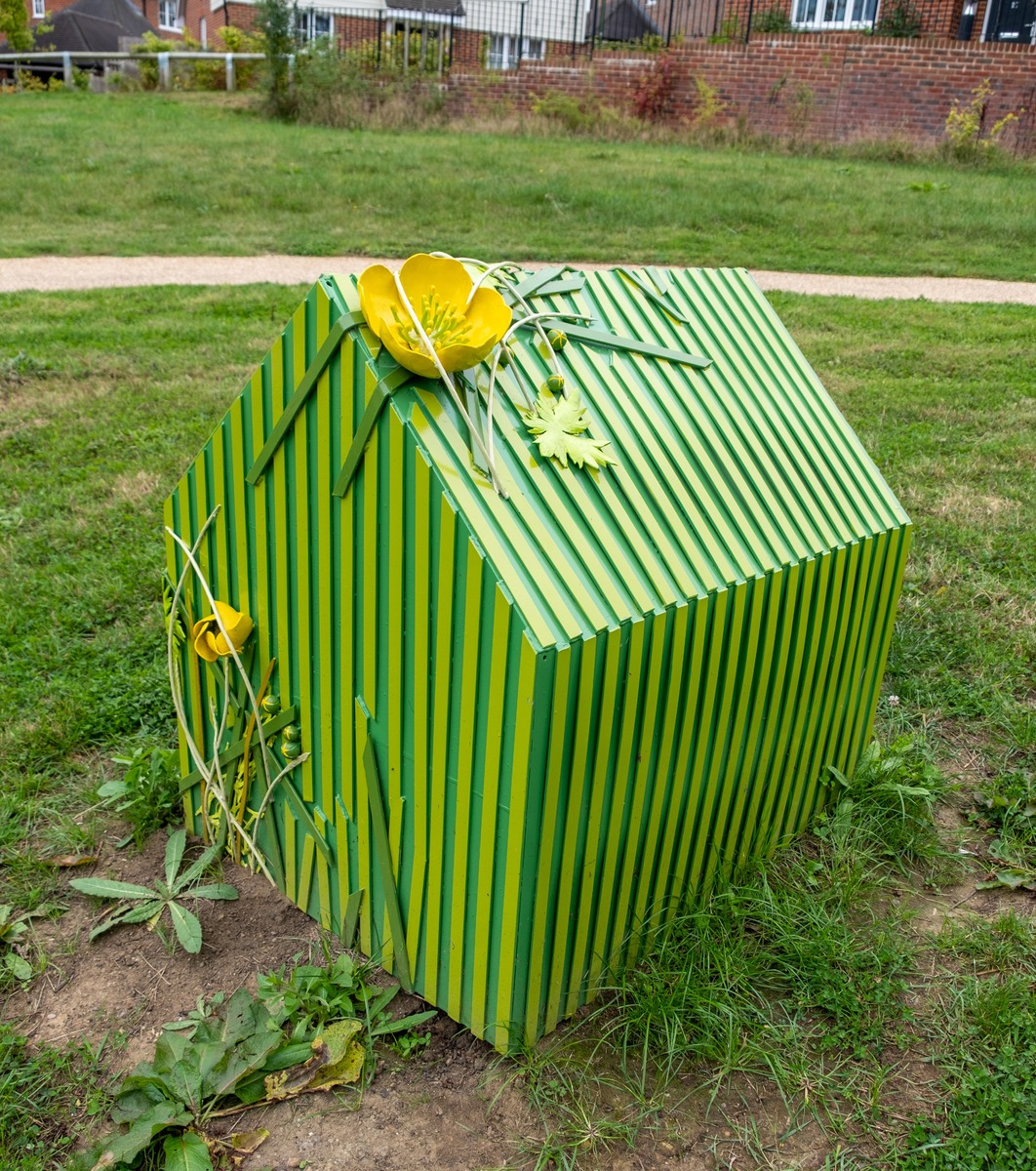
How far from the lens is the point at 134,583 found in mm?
4590

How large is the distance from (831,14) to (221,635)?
24.9 metres

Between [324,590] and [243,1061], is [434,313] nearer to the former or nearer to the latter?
[324,590]

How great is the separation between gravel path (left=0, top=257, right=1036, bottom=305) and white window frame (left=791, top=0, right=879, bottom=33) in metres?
15.6

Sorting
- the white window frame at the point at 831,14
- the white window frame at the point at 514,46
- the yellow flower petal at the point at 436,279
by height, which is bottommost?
the yellow flower petal at the point at 436,279

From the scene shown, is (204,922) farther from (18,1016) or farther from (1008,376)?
(1008,376)

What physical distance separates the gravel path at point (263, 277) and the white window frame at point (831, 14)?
51.3 ft

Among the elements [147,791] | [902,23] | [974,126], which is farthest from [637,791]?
[902,23]

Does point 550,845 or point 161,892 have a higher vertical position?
point 550,845

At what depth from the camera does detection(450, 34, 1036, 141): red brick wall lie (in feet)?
53.5

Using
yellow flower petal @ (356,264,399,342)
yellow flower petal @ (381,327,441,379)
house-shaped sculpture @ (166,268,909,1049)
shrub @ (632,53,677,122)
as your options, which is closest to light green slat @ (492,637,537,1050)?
house-shaped sculpture @ (166,268,909,1049)

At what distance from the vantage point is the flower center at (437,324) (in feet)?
7.00

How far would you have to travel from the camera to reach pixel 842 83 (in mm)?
16766

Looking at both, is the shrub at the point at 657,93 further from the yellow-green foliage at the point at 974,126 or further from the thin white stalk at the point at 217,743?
the thin white stalk at the point at 217,743

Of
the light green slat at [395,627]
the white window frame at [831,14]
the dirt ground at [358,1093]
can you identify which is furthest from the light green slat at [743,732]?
the white window frame at [831,14]
